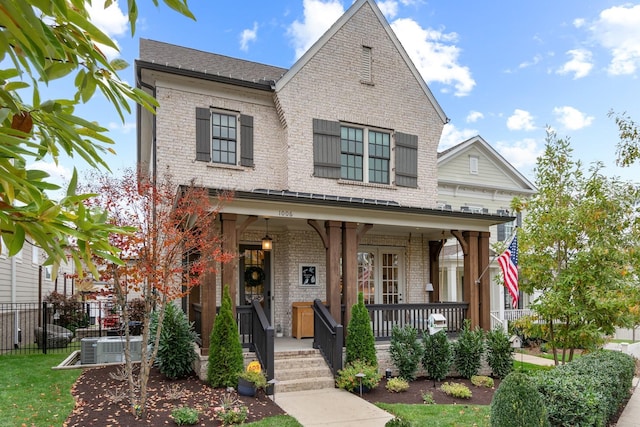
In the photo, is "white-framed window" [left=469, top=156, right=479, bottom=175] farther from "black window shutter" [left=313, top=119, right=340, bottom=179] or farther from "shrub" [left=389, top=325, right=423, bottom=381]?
"shrub" [left=389, top=325, right=423, bottom=381]

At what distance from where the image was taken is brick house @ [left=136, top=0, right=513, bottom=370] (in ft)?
34.8

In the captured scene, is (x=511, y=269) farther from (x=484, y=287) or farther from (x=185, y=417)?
(x=185, y=417)

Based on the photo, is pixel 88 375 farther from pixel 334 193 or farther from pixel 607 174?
pixel 607 174

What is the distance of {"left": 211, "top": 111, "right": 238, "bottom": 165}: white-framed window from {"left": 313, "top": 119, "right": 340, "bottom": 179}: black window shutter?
6.94ft

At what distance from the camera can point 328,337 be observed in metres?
9.67

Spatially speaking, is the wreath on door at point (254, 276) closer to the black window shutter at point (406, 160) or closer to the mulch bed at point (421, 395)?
the mulch bed at point (421, 395)

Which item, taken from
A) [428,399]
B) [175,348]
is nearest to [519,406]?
[428,399]

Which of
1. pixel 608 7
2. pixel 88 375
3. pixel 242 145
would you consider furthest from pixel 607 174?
pixel 88 375

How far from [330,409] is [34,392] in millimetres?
5165

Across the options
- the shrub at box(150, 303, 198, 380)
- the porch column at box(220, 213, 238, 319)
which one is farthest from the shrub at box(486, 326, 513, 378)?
the shrub at box(150, 303, 198, 380)

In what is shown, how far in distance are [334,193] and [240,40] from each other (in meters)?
7.47

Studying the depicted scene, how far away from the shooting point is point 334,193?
12719 millimetres

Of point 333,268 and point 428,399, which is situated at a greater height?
point 333,268

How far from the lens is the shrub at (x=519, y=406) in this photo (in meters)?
5.43
